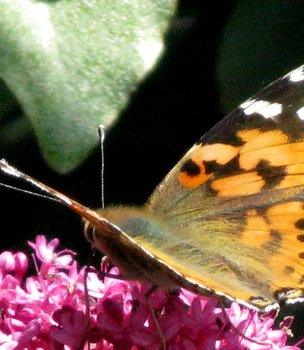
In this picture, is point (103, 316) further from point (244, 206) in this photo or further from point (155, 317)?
point (244, 206)

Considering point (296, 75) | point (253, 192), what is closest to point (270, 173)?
point (253, 192)

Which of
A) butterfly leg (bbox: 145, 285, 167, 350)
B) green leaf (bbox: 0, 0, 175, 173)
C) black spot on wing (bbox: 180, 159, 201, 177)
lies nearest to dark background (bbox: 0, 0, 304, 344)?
Answer: green leaf (bbox: 0, 0, 175, 173)

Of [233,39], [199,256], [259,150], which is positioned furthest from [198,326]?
[233,39]

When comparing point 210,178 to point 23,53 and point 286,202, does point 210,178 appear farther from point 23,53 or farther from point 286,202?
point 23,53

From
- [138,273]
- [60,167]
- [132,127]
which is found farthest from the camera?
[132,127]

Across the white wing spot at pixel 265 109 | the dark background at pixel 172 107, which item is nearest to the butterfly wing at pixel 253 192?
the white wing spot at pixel 265 109

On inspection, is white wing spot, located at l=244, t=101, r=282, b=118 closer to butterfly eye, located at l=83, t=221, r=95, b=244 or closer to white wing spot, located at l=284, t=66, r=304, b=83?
white wing spot, located at l=284, t=66, r=304, b=83
